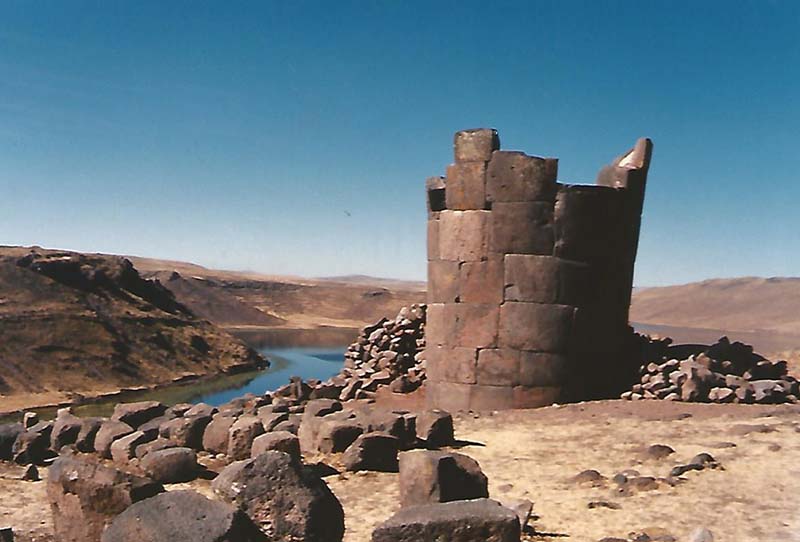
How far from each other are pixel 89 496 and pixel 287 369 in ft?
100

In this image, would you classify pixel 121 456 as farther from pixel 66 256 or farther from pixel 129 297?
pixel 66 256

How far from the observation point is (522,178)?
36.5 ft

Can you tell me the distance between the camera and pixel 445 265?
11.7 metres

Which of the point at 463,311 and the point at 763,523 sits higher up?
the point at 463,311

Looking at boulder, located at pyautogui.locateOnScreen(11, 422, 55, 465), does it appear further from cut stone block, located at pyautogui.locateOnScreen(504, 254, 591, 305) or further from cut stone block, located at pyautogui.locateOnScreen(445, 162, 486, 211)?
cut stone block, located at pyautogui.locateOnScreen(445, 162, 486, 211)

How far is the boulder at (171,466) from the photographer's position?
6965 millimetres

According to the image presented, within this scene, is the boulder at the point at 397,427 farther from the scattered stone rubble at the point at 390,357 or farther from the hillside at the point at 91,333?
the hillside at the point at 91,333

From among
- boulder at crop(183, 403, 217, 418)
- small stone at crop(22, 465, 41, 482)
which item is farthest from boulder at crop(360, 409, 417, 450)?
small stone at crop(22, 465, 41, 482)

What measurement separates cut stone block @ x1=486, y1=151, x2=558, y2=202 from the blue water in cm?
1328

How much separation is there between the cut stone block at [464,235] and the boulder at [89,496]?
692 centimetres

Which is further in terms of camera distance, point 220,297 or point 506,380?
point 220,297

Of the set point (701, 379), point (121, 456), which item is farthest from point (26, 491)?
point (701, 379)

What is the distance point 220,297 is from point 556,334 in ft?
199

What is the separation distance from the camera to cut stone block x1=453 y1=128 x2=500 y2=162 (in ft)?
37.0
